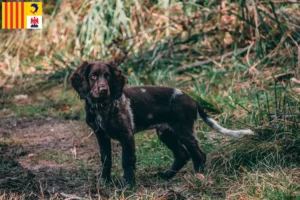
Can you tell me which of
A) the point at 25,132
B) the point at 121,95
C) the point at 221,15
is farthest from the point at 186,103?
the point at 221,15

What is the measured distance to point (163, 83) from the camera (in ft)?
27.3

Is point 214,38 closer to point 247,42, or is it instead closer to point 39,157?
point 247,42

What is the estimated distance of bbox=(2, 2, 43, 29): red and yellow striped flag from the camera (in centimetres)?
1032

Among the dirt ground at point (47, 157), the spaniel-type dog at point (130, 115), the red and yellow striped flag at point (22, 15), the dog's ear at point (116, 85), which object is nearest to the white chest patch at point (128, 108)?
the spaniel-type dog at point (130, 115)

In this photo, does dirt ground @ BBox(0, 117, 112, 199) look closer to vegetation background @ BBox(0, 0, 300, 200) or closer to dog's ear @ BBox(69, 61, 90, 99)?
vegetation background @ BBox(0, 0, 300, 200)

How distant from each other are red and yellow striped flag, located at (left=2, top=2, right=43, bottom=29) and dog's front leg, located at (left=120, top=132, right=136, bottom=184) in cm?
568

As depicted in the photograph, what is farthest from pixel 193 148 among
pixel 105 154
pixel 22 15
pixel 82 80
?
pixel 22 15

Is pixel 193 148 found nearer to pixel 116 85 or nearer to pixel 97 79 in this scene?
pixel 116 85

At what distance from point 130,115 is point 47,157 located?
1402 millimetres

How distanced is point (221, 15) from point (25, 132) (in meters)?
3.68

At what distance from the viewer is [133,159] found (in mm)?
5121

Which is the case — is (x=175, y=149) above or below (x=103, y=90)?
below

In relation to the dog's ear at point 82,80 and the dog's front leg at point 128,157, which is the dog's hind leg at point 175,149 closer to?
the dog's front leg at point 128,157

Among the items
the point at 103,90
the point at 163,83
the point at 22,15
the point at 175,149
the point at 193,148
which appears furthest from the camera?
the point at 22,15
